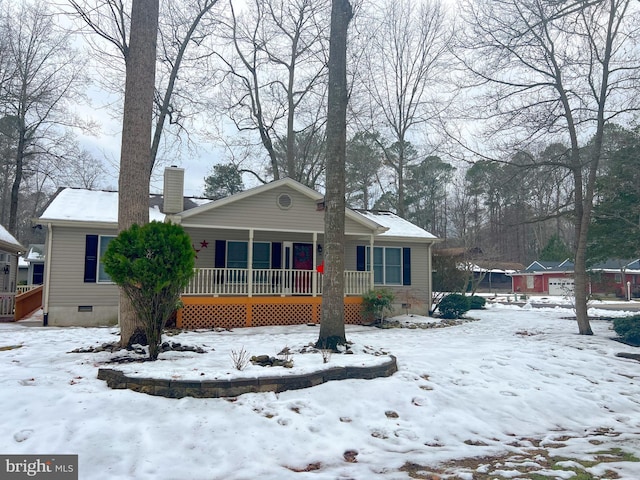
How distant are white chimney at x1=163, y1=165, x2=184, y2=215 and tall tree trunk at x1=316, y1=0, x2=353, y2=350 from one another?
19.6ft

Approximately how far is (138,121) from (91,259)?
662 cm

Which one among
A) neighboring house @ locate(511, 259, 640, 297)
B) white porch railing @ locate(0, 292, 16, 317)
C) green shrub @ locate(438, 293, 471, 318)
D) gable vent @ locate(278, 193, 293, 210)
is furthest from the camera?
neighboring house @ locate(511, 259, 640, 297)

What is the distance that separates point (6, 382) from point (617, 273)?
4247 centimetres

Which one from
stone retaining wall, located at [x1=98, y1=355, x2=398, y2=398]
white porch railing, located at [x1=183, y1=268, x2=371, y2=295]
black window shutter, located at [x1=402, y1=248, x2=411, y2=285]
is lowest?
stone retaining wall, located at [x1=98, y1=355, x2=398, y2=398]

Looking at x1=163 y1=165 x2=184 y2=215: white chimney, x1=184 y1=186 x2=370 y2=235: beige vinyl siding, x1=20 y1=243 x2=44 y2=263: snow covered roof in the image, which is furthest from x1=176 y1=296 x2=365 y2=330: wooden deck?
x1=20 y1=243 x2=44 y2=263: snow covered roof

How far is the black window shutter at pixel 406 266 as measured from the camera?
1562cm

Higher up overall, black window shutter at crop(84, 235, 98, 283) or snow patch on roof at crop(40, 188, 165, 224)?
snow patch on roof at crop(40, 188, 165, 224)

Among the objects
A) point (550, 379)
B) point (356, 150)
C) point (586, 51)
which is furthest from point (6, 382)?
point (356, 150)

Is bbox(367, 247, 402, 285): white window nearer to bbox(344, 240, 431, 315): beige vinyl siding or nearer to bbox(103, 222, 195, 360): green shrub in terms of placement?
bbox(344, 240, 431, 315): beige vinyl siding

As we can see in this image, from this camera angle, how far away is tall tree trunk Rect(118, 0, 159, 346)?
7258 millimetres

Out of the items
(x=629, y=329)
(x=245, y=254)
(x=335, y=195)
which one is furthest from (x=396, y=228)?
(x=335, y=195)

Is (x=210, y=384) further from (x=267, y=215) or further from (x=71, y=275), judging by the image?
(x=71, y=275)

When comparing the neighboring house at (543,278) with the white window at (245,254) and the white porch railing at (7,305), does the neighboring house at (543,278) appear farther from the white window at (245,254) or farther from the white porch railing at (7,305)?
the white porch railing at (7,305)

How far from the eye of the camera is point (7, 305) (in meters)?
13.8
